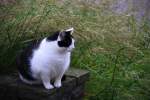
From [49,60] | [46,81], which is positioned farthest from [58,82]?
[49,60]

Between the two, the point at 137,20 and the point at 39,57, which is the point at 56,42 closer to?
the point at 39,57

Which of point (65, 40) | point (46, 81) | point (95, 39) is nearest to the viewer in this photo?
point (65, 40)

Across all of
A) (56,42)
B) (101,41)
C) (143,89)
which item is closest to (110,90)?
(143,89)

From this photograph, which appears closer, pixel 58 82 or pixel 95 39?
pixel 58 82

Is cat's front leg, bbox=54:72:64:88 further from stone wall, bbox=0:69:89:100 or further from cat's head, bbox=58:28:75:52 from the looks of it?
cat's head, bbox=58:28:75:52

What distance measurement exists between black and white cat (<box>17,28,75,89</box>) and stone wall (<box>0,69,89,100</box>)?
0.14 feet

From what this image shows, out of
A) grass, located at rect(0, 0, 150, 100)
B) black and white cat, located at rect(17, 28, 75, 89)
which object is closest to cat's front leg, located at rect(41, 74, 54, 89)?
black and white cat, located at rect(17, 28, 75, 89)

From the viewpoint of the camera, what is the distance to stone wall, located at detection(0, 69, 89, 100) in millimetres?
2323

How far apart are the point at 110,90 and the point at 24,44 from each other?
2.32 feet

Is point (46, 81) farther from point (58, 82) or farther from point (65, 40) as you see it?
point (65, 40)

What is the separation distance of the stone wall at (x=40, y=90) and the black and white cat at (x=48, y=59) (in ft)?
0.14

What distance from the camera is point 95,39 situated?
137 inches

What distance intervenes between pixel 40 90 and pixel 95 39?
128cm

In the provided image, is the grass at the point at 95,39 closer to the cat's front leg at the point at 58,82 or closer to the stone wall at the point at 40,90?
the stone wall at the point at 40,90
